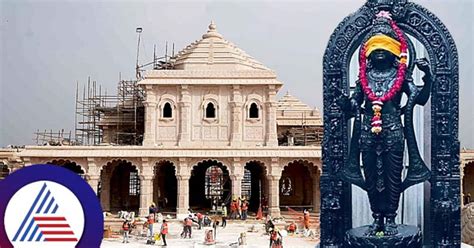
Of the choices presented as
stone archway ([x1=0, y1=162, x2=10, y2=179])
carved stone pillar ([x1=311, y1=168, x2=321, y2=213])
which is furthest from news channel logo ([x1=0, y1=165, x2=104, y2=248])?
stone archway ([x1=0, y1=162, x2=10, y2=179])

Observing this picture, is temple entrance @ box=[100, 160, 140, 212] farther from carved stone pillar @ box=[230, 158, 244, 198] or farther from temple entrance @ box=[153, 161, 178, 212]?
carved stone pillar @ box=[230, 158, 244, 198]

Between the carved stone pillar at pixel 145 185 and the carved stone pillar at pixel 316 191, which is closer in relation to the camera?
the carved stone pillar at pixel 145 185

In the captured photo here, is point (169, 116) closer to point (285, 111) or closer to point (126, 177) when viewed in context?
point (126, 177)

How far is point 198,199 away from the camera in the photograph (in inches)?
1180

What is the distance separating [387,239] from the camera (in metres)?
12.8

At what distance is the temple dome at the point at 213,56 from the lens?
26172mm

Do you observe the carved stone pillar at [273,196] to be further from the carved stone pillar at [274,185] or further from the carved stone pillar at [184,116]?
the carved stone pillar at [184,116]

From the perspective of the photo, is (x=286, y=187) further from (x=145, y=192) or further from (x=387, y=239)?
(x=387, y=239)

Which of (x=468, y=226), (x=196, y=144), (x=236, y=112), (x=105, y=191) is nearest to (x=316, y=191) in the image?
(x=236, y=112)

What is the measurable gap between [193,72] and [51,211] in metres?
16.9

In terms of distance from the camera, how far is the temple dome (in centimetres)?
2617

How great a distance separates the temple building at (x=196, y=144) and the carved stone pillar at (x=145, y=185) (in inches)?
1.5

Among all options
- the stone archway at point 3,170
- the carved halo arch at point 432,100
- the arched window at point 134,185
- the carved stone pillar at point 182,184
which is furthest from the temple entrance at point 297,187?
the carved halo arch at point 432,100

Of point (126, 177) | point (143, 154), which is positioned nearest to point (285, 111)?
point (126, 177)
